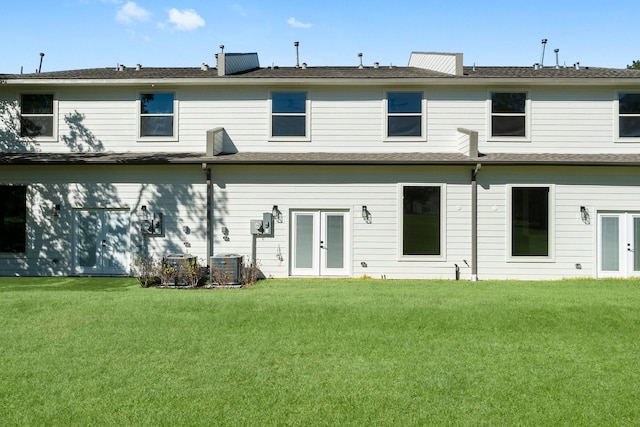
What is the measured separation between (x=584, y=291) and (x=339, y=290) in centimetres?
584

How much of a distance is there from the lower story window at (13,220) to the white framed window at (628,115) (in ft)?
60.9

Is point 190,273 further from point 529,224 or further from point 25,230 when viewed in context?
point 529,224

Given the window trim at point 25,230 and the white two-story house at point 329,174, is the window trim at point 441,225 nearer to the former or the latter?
the white two-story house at point 329,174

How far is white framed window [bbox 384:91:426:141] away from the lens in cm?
1505

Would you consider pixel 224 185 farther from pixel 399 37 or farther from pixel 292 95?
pixel 399 37

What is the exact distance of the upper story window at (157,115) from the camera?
1534 centimetres

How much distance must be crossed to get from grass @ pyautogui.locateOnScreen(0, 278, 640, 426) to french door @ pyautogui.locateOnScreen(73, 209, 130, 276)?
382 centimetres

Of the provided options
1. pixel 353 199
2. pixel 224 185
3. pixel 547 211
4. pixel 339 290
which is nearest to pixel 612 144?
pixel 547 211

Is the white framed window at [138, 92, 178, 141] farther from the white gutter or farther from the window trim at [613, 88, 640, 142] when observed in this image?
the window trim at [613, 88, 640, 142]

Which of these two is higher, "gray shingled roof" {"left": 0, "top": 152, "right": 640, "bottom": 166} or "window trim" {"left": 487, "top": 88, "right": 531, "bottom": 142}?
"window trim" {"left": 487, "top": 88, "right": 531, "bottom": 142}

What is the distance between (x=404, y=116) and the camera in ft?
49.6

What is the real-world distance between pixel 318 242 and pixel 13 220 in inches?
369

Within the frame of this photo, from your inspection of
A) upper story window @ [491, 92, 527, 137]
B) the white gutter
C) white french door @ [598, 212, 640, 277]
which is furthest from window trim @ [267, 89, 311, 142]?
white french door @ [598, 212, 640, 277]

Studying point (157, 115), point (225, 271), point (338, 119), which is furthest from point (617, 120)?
point (157, 115)
